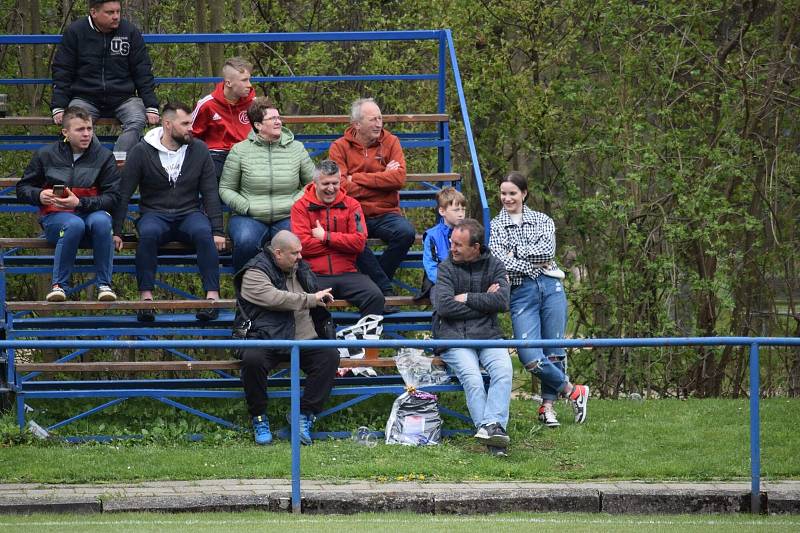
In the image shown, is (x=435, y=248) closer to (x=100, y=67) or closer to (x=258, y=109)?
(x=258, y=109)

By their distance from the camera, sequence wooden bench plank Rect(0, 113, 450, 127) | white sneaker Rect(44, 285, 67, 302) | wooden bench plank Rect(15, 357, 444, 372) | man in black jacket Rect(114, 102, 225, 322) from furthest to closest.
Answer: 1. wooden bench plank Rect(0, 113, 450, 127)
2. man in black jacket Rect(114, 102, 225, 322)
3. wooden bench plank Rect(15, 357, 444, 372)
4. white sneaker Rect(44, 285, 67, 302)

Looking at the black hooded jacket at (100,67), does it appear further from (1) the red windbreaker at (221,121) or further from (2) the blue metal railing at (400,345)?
(2) the blue metal railing at (400,345)

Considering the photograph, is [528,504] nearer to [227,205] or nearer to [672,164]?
[227,205]

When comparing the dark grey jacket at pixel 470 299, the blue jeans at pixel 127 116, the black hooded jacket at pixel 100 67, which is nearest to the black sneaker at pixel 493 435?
the dark grey jacket at pixel 470 299

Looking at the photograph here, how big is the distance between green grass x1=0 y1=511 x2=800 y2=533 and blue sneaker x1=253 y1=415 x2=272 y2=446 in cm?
167

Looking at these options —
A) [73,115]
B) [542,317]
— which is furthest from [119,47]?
[542,317]

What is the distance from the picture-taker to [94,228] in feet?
33.7

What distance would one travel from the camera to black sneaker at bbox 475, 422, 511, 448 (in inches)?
360

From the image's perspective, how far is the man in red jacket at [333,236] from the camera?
10.4 metres

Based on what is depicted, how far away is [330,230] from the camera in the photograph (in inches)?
413

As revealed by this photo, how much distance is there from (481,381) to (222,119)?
374 centimetres

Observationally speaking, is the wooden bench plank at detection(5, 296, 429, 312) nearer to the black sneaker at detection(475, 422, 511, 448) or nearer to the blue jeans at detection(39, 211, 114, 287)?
the blue jeans at detection(39, 211, 114, 287)

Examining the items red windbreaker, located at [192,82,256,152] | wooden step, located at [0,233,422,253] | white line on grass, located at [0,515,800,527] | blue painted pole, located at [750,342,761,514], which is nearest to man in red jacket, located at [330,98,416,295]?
wooden step, located at [0,233,422,253]

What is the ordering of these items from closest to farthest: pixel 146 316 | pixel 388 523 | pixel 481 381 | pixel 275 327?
pixel 388 523
pixel 481 381
pixel 275 327
pixel 146 316
